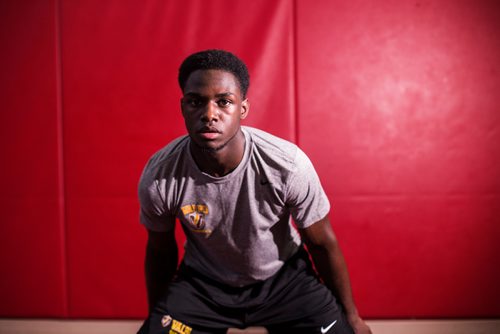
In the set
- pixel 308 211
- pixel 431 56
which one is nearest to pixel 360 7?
pixel 431 56

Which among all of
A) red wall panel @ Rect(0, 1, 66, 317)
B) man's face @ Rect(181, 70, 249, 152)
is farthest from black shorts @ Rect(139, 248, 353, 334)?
red wall panel @ Rect(0, 1, 66, 317)

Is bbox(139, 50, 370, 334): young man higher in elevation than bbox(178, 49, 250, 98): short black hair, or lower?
lower

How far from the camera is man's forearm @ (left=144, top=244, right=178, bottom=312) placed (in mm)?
1172

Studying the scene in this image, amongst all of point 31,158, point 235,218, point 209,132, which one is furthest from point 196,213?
point 31,158

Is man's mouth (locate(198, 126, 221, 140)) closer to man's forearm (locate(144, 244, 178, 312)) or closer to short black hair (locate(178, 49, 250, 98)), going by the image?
short black hair (locate(178, 49, 250, 98))

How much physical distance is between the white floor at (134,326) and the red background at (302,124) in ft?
0.17

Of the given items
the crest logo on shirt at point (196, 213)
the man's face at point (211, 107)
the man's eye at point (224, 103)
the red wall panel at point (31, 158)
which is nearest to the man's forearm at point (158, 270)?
the crest logo on shirt at point (196, 213)

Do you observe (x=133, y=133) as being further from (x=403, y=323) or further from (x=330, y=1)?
(x=403, y=323)

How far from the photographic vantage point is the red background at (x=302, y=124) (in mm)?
1557

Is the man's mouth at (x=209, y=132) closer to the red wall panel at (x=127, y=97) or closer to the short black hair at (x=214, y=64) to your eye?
the short black hair at (x=214, y=64)

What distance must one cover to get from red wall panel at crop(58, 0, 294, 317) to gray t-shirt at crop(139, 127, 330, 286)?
55 centimetres

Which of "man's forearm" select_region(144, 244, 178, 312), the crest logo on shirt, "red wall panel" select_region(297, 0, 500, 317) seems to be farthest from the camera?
"red wall panel" select_region(297, 0, 500, 317)

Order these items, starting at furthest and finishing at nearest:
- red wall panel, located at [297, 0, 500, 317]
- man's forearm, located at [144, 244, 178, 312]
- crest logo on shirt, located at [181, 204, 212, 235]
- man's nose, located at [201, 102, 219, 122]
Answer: red wall panel, located at [297, 0, 500, 317]
man's forearm, located at [144, 244, 178, 312]
crest logo on shirt, located at [181, 204, 212, 235]
man's nose, located at [201, 102, 219, 122]

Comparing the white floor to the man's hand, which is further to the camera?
the white floor
